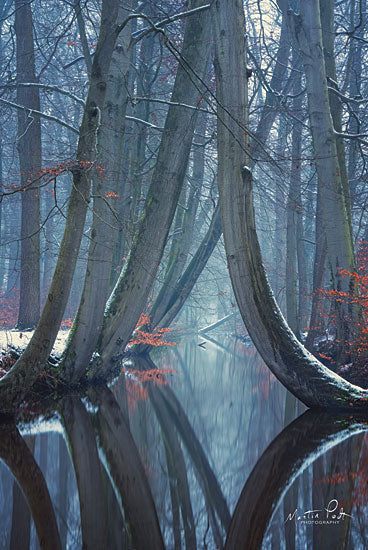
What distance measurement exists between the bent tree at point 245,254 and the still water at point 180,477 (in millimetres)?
471

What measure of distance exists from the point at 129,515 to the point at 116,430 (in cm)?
283

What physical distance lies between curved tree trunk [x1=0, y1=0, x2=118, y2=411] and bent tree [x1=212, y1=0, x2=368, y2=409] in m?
1.61

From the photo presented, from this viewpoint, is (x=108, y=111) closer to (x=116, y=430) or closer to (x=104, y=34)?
(x=104, y=34)

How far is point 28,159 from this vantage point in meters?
12.3

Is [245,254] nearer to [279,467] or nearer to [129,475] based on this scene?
[279,467]

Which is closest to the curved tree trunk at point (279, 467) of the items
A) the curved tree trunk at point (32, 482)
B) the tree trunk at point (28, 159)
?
the curved tree trunk at point (32, 482)

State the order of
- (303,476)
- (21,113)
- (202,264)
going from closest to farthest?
(303,476)
(21,113)
(202,264)

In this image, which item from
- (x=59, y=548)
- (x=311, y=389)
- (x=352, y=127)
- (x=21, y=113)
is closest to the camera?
(x=59, y=548)

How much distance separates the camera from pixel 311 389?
755 centimetres

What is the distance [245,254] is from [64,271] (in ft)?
7.51

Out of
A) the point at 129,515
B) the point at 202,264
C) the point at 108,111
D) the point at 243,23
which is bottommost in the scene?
the point at 129,515

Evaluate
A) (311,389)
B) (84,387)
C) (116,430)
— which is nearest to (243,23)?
(311,389)
